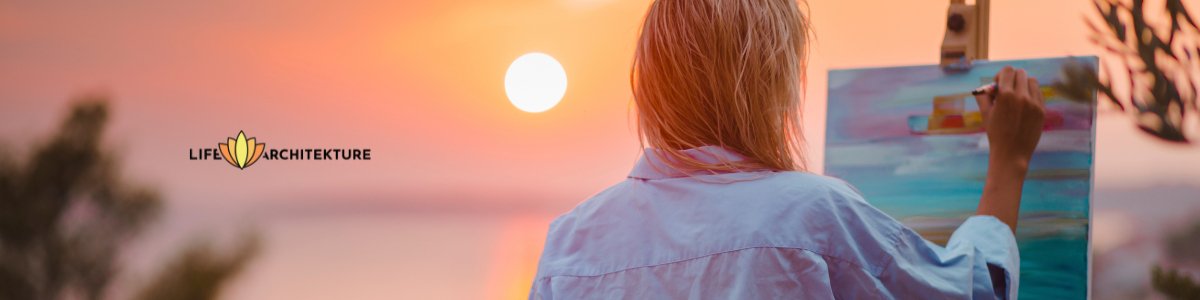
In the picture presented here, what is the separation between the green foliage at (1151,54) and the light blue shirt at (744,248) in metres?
1.06

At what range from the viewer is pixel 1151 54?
1935mm

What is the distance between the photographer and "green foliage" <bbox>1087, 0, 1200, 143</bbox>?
193 cm

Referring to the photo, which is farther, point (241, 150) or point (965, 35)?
point (241, 150)

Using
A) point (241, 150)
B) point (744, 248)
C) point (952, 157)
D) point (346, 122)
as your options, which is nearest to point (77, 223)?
point (241, 150)

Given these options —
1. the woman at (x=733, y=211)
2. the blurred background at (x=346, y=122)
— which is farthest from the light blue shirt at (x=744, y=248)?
the blurred background at (x=346, y=122)

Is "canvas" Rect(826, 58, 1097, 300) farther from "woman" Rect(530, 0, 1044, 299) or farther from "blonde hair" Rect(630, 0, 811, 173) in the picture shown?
"blonde hair" Rect(630, 0, 811, 173)

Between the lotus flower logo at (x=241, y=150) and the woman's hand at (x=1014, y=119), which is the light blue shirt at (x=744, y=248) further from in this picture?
the lotus flower logo at (x=241, y=150)

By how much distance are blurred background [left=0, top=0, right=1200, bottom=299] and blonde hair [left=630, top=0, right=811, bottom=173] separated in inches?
81.7

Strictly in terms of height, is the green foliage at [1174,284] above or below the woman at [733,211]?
below

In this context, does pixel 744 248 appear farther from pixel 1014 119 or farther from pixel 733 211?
pixel 1014 119

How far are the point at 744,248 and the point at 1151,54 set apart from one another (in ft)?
4.40

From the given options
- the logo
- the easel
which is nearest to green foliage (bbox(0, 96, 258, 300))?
the logo

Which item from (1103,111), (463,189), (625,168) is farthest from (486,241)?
(1103,111)

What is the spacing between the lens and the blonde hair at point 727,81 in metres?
1.00
